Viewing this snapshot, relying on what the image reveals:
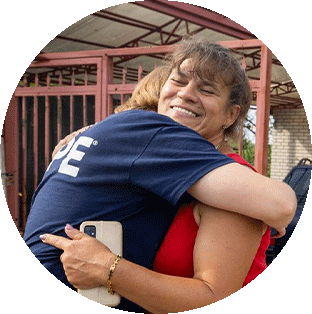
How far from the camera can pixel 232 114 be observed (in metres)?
1.70

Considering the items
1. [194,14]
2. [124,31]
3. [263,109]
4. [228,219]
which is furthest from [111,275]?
[124,31]

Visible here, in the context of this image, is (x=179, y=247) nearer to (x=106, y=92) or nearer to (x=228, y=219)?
(x=228, y=219)

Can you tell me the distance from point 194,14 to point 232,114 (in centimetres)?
405

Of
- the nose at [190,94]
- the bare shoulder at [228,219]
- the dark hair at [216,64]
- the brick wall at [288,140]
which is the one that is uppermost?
the dark hair at [216,64]

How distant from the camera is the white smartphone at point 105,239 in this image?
1.21m

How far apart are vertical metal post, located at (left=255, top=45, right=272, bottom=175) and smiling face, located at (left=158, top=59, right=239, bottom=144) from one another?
178 centimetres

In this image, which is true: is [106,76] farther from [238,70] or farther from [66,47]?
[66,47]

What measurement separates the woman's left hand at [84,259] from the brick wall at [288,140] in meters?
11.6

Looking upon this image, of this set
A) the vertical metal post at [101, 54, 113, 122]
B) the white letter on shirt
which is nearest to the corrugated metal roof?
the vertical metal post at [101, 54, 113, 122]

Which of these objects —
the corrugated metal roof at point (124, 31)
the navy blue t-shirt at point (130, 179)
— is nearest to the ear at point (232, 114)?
the navy blue t-shirt at point (130, 179)

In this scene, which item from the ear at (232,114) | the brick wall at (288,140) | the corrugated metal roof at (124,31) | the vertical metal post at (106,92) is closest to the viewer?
the ear at (232,114)

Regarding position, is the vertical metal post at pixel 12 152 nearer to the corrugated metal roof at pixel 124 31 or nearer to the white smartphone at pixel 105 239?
the corrugated metal roof at pixel 124 31

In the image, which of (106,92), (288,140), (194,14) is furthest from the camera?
(288,140)

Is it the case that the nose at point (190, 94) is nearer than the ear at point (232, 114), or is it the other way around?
the nose at point (190, 94)
